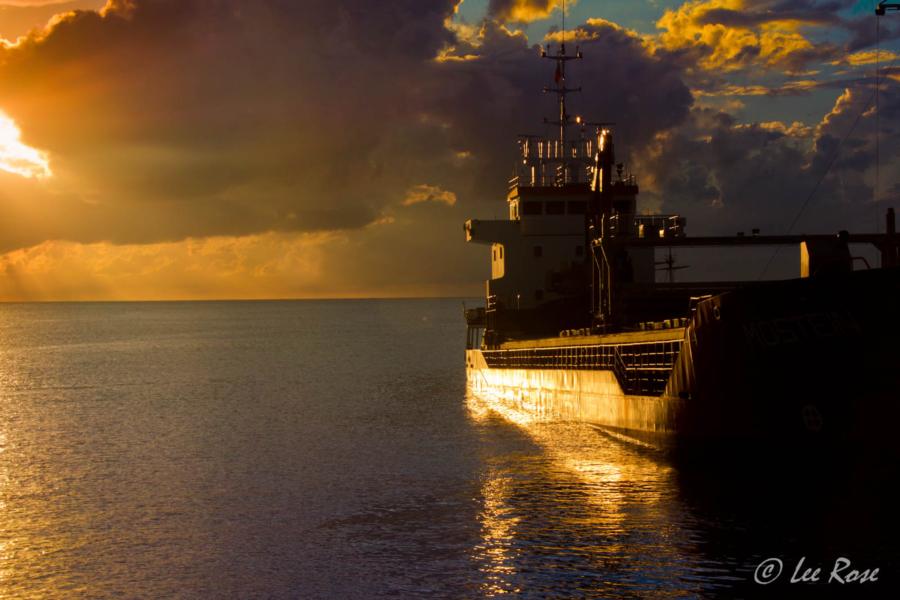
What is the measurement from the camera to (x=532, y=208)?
52.2m

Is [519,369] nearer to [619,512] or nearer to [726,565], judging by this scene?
[619,512]

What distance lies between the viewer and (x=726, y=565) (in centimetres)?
1823

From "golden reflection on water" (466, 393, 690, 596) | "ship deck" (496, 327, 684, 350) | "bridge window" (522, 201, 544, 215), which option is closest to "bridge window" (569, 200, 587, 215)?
"bridge window" (522, 201, 544, 215)

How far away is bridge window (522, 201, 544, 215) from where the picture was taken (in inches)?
2056

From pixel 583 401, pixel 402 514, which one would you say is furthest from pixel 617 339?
pixel 402 514

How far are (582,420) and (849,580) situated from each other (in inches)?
768

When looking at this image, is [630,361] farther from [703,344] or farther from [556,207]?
[556,207]

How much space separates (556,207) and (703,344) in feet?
93.0

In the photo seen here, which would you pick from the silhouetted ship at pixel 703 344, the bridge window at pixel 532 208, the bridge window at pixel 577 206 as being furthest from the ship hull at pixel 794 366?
the bridge window at pixel 532 208

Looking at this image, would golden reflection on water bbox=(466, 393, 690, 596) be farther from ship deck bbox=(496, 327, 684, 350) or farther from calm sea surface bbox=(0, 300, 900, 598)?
ship deck bbox=(496, 327, 684, 350)

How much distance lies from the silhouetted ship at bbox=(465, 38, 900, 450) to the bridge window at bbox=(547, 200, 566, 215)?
904 millimetres

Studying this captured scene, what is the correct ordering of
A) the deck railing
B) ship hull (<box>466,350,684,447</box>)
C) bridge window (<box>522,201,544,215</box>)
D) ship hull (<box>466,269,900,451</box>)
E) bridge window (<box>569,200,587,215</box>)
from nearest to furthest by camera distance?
ship hull (<box>466,269,900,451</box>) → the deck railing → ship hull (<box>466,350,684,447</box>) → bridge window (<box>569,200,587,215</box>) → bridge window (<box>522,201,544,215</box>)

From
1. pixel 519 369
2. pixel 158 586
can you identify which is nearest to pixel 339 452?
pixel 519 369

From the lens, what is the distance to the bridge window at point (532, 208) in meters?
52.2
